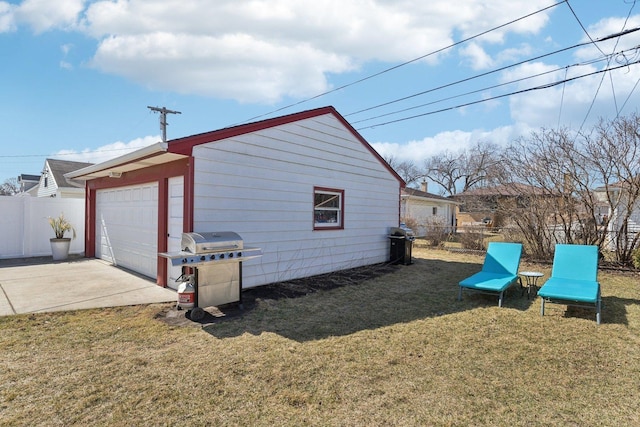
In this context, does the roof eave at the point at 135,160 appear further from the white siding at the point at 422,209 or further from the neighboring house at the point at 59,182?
the white siding at the point at 422,209

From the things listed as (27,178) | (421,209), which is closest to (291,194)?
(421,209)

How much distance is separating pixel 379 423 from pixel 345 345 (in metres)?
1.52

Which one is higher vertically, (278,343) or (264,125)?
(264,125)

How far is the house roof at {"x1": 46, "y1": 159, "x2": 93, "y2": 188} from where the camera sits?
18.7 metres

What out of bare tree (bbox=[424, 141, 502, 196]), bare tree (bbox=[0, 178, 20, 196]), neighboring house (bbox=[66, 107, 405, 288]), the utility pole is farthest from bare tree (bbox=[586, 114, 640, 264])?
bare tree (bbox=[0, 178, 20, 196])

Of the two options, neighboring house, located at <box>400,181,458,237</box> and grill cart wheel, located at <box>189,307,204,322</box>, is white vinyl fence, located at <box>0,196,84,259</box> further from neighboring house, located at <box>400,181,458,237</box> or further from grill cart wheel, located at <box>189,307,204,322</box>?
neighboring house, located at <box>400,181,458,237</box>

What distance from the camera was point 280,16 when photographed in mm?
8617

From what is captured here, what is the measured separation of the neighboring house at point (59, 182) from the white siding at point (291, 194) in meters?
14.2

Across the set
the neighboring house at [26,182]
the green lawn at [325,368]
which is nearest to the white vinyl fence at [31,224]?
the green lawn at [325,368]

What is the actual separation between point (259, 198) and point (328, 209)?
241 cm

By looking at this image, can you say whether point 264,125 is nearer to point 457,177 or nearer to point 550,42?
point 550,42

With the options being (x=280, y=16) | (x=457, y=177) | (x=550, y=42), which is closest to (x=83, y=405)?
(x=280, y=16)

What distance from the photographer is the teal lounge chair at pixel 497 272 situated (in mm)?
6262

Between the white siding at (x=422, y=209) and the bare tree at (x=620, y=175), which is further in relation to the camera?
the white siding at (x=422, y=209)
